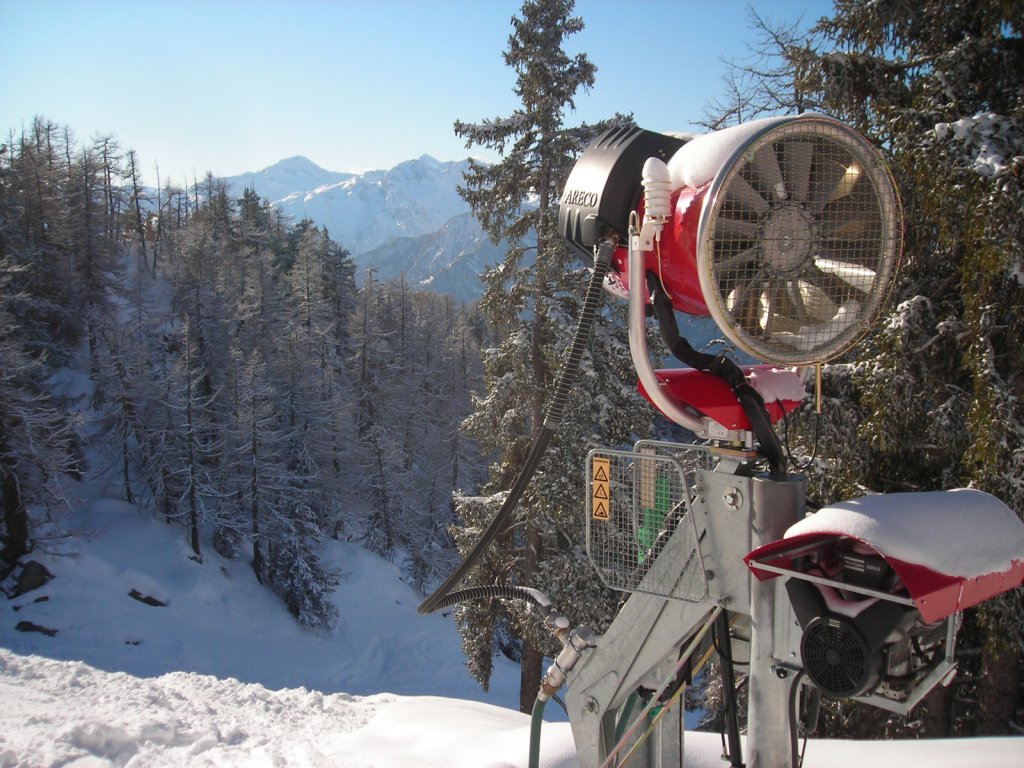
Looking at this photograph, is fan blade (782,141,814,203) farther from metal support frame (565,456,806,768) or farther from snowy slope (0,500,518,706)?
snowy slope (0,500,518,706)

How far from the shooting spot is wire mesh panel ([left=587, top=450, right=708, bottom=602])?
2557 mm

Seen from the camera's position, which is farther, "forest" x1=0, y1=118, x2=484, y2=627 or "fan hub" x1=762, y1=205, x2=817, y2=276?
"forest" x1=0, y1=118, x2=484, y2=627

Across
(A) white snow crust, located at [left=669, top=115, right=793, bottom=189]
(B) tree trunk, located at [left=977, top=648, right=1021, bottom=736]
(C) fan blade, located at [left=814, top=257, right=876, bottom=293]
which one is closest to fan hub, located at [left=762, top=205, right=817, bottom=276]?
(C) fan blade, located at [left=814, top=257, right=876, bottom=293]

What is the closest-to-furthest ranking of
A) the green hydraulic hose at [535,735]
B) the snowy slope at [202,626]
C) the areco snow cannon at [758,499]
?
1. the areco snow cannon at [758,499]
2. the green hydraulic hose at [535,735]
3. the snowy slope at [202,626]

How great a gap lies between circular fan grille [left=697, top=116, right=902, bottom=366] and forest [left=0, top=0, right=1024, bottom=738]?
43 cm

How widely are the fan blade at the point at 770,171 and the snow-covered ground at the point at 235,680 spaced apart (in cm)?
327

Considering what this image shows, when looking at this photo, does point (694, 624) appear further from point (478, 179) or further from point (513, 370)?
point (478, 179)

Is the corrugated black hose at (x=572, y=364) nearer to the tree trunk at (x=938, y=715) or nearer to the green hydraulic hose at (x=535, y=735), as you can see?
the green hydraulic hose at (x=535, y=735)

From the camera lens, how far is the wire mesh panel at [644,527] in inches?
101

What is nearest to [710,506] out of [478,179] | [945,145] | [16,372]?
[945,145]

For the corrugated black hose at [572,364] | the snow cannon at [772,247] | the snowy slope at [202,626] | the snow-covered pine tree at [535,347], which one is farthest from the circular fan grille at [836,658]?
the snowy slope at [202,626]

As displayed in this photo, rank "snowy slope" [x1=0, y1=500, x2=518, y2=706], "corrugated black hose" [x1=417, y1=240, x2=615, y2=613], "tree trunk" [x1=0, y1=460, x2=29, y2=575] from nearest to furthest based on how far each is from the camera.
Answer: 1. "corrugated black hose" [x1=417, y1=240, x2=615, y2=613]
2. "snowy slope" [x1=0, y1=500, x2=518, y2=706]
3. "tree trunk" [x1=0, y1=460, x2=29, y2=575]

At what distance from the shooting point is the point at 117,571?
24922mm

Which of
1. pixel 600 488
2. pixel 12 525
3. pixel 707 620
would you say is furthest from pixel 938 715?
pixel 12 525
